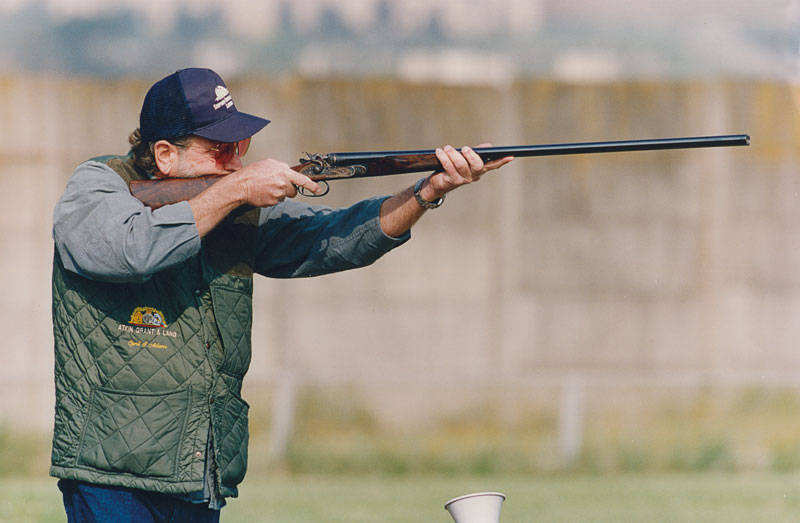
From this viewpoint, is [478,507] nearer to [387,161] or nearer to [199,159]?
[387,161]

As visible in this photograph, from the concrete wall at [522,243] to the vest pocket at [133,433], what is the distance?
6.20 m

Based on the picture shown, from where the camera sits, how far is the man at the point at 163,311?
11.5 ft

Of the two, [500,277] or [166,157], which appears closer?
[166,157]

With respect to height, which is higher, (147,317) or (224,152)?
(224,152)

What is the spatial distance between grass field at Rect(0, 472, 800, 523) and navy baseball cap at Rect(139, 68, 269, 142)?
415 centimetres

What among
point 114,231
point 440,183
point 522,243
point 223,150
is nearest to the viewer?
point 114,231

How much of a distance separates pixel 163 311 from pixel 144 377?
21 cm

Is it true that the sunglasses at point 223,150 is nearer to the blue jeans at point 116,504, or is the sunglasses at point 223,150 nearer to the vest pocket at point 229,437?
the vest pocket at point 229,437

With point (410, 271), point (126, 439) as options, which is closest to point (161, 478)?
point (126, 439)

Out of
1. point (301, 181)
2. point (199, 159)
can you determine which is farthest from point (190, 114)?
point (301, 181)

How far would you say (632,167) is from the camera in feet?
33.7

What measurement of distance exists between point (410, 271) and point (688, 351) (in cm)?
246

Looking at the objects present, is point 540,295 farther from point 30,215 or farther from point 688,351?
point 30,215

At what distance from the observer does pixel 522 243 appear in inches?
400
